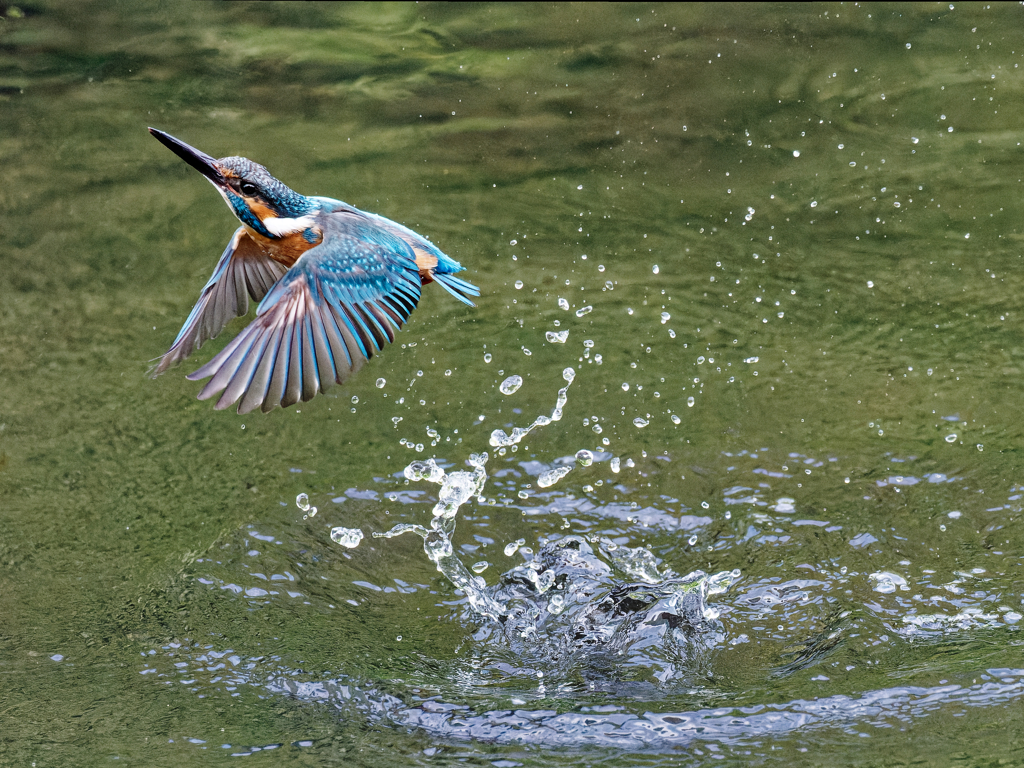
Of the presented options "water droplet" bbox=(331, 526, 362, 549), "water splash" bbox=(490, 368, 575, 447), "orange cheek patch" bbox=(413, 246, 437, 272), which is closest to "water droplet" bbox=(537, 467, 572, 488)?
"water splash" bbox=(490, 368, 575, 447)

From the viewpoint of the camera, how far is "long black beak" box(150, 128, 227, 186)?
2.52m

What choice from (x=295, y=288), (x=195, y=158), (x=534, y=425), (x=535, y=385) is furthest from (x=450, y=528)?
(x=195, y=158)

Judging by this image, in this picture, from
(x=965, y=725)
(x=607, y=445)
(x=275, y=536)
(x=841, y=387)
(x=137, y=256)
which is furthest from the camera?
(x=137, y=256)

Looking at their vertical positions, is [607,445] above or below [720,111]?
below

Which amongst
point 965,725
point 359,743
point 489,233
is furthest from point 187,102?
point 965,725

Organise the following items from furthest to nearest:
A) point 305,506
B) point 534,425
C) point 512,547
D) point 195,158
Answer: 1. point 534,425
2. point 305,506
3. point 512,547
4. point 195,158

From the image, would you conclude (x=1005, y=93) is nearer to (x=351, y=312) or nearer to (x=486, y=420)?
(x=486, y=420)

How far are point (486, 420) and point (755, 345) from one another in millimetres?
1116

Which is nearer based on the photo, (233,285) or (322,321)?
(322,321)

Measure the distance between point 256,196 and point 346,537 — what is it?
107 centimetres

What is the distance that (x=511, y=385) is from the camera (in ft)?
12.6

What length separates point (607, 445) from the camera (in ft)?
12.1

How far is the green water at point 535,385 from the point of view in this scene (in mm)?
2500

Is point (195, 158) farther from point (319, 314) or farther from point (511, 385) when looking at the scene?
point (511, 385)
